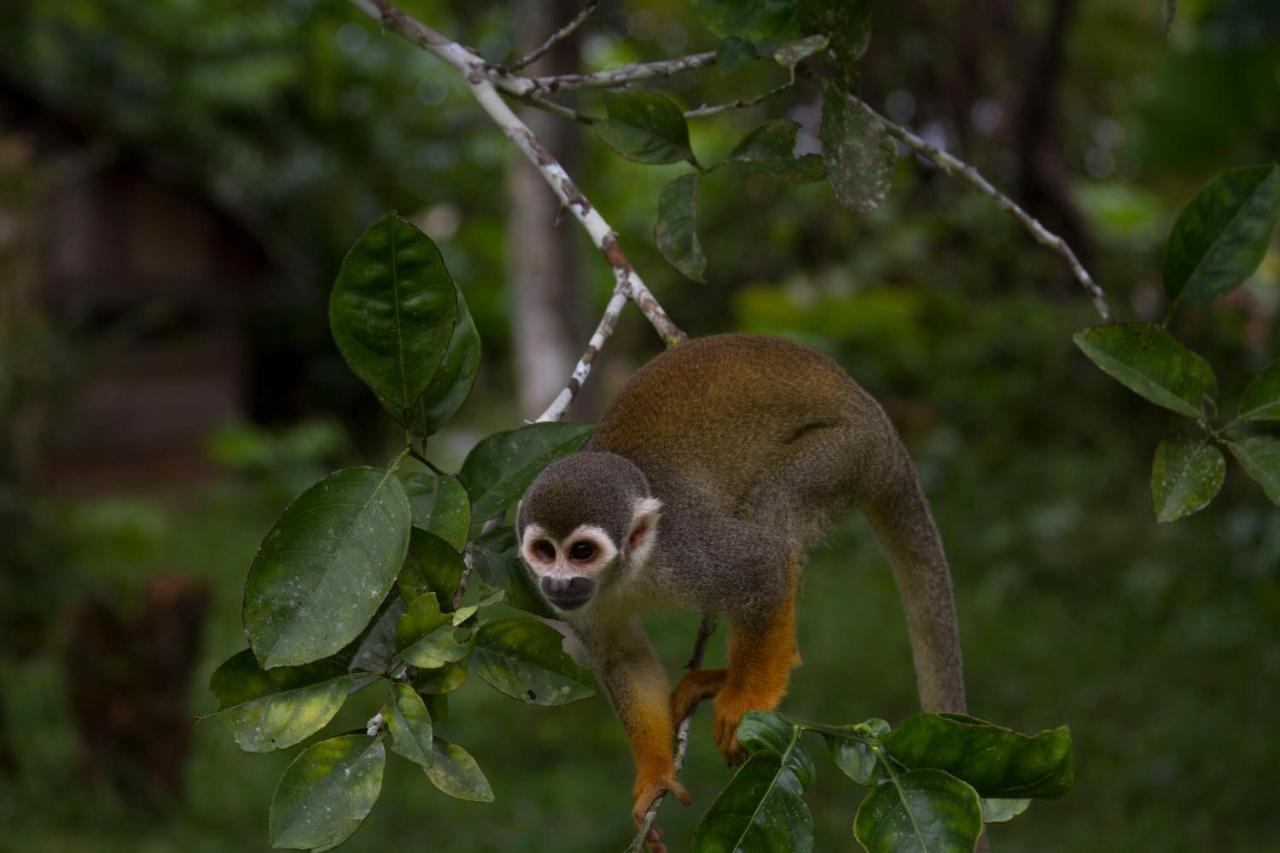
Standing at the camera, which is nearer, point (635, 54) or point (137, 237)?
point (137, 237)

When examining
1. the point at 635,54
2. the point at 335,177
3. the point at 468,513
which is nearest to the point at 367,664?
the point at 468,513

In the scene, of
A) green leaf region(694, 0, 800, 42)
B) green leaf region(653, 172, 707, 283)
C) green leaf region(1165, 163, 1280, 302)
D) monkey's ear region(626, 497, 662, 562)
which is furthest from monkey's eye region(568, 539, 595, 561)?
green leaf region(1165, 163, 1280, 302)

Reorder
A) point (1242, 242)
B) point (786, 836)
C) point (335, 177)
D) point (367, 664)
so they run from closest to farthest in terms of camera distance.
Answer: point (786, 836) < point (367, 664) < point (1242, 242) < point (335, 177)

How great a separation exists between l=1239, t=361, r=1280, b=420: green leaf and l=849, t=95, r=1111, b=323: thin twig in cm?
19

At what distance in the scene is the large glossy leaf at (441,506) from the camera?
1.45 metres

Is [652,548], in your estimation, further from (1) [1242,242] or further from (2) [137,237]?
(2) [137,237]

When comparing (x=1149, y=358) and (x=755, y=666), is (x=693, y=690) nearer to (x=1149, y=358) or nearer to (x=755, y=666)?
(x=755, y=666)

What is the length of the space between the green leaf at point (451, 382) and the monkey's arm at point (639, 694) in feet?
2.60

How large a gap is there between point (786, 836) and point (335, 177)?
869 centimetres

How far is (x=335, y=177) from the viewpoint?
30.8 ft

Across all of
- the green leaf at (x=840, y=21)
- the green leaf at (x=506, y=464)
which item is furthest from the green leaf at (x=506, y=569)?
the green leaf at (x=840, y=21)

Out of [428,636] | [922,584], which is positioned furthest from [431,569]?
[922,584]

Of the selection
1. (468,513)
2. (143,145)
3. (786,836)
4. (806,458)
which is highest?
(468,513)

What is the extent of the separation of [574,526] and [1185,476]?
837 millimetres
